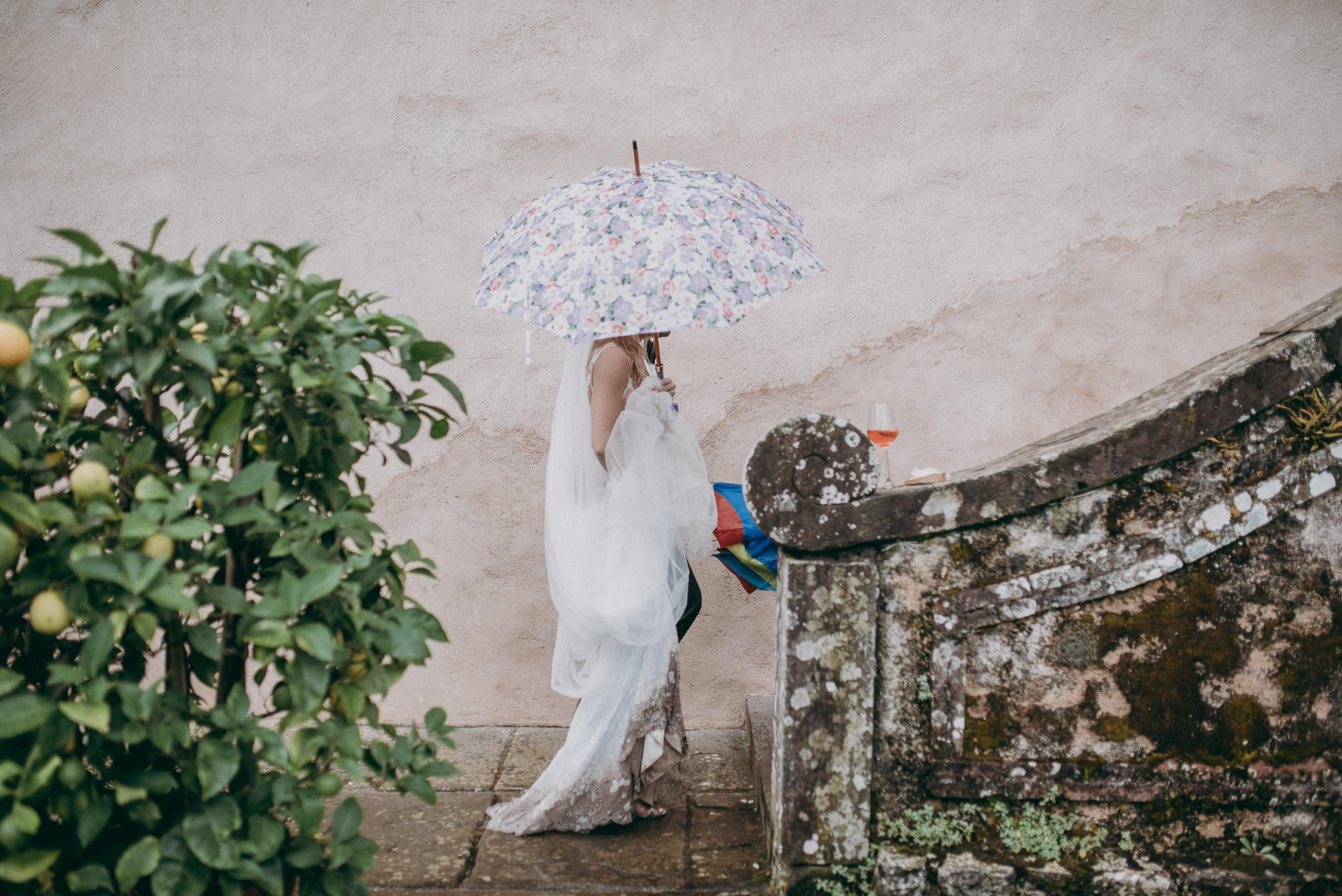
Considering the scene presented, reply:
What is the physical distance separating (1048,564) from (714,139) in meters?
2.41

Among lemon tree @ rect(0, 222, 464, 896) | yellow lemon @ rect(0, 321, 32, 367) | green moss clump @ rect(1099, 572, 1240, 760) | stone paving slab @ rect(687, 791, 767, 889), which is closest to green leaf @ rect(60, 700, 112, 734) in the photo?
lemon tree @ rect(0, 222, 464, 896)

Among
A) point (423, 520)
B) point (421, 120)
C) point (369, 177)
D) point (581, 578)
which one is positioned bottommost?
point (581, 578)

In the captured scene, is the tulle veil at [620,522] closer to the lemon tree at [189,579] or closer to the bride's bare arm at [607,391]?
the bride's bare arm at [607,391]

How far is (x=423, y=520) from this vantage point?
383 cm

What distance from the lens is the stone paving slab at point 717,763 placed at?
10.4 ft

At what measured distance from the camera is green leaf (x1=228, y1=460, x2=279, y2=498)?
155 cm

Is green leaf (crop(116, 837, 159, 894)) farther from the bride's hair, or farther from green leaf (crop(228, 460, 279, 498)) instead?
the bride's hair

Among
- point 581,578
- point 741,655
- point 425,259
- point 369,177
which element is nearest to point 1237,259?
point 741,655

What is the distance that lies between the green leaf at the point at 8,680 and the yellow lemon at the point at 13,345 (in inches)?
19.5

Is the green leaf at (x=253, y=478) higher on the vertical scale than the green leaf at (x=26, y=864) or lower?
higher

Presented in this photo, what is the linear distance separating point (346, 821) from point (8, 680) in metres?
0.63

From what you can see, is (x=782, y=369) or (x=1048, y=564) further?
(x=782, y=369)

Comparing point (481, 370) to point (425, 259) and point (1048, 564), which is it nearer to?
point (425, 259)

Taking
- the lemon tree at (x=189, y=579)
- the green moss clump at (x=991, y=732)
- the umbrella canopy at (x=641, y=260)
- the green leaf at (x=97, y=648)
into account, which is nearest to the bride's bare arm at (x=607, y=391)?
the umbrella canopy at (x=641, y=260)
